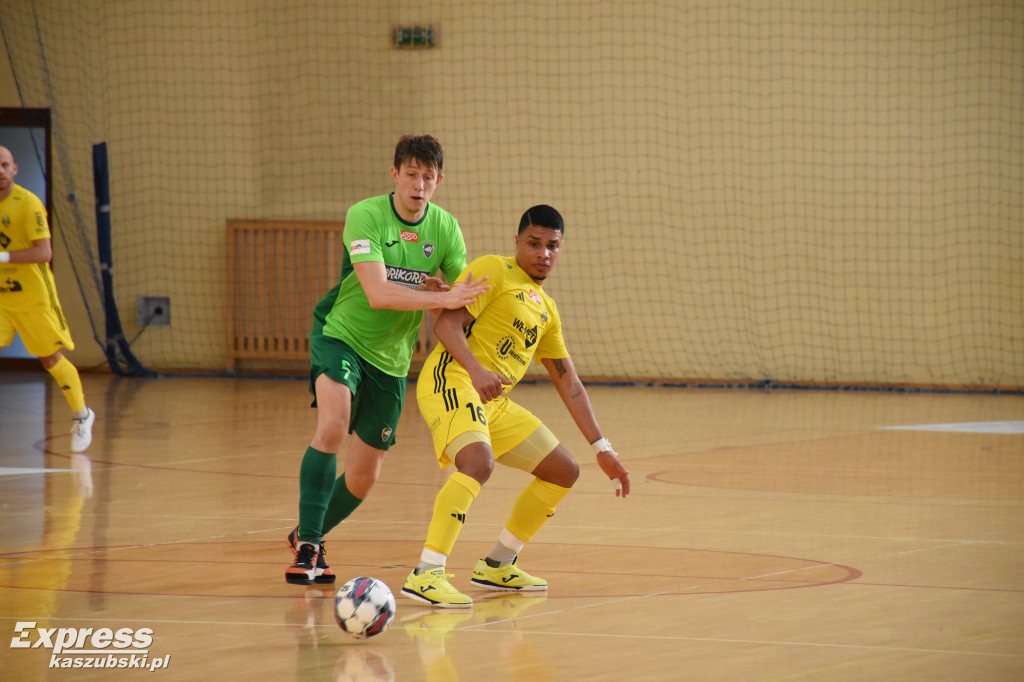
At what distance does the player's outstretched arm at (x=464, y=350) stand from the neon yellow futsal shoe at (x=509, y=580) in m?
0.62

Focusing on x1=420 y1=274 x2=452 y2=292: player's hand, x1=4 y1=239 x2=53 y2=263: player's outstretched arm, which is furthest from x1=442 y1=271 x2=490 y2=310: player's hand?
x1=4 y1=239 x2=53 y2=263: player's outstretched arm

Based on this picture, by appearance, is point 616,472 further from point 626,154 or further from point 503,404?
point 626,154

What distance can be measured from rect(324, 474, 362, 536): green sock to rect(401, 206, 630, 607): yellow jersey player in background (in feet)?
1.87

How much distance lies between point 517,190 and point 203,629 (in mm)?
10681

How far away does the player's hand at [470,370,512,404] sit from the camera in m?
4.34

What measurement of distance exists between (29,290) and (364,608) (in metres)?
5.55

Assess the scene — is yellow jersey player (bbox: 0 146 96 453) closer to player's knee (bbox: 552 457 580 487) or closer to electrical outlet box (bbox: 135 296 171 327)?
player's knee (bbox: 552 457 580 487)

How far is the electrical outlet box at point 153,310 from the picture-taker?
48.0 ft

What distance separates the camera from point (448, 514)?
4.24 meters

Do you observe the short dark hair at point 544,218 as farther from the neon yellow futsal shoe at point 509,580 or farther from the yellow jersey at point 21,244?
the yellow jersey at point 21,244

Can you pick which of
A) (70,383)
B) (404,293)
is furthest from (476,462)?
(70,383)

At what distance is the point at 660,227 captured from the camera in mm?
13969

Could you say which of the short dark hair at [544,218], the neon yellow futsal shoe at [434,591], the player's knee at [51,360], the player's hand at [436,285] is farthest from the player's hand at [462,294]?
the player's knee at [51,360]

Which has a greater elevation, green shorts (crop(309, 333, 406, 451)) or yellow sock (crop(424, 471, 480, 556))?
green shorts (crop(309, 333, 406, 451))
